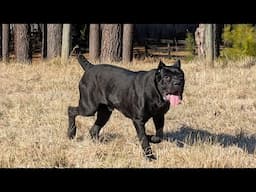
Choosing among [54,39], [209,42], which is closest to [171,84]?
[209,42]

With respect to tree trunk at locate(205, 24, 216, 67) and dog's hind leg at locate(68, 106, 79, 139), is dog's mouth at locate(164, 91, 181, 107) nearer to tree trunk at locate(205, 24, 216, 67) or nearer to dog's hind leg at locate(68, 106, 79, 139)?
dog's hind leg at locate(68, 106, 79, 139)

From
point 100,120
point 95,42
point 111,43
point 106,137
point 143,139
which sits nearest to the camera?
point 143,139

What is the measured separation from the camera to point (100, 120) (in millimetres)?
6934

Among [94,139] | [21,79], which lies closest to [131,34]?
[21,79]

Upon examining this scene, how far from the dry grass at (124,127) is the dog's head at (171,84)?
662 millimetres

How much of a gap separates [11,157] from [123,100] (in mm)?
1444

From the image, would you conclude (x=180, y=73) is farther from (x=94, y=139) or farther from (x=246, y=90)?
(x=246, y=90)

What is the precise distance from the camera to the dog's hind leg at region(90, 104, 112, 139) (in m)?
6.91

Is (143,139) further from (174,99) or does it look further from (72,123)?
(72,123)

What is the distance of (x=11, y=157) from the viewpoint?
5.63 metres

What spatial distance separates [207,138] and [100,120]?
1.39 metres

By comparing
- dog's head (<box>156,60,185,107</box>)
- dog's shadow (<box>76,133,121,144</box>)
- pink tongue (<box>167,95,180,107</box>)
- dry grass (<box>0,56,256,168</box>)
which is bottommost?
dog's shadow (<box>76,133,121,144</box>)

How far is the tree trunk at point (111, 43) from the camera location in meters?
17.0

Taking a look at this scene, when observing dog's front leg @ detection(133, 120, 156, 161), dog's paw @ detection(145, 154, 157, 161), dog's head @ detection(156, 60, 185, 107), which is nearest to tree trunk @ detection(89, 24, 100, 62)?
dog's front leg @ detection(133, 120, 156, 161)
